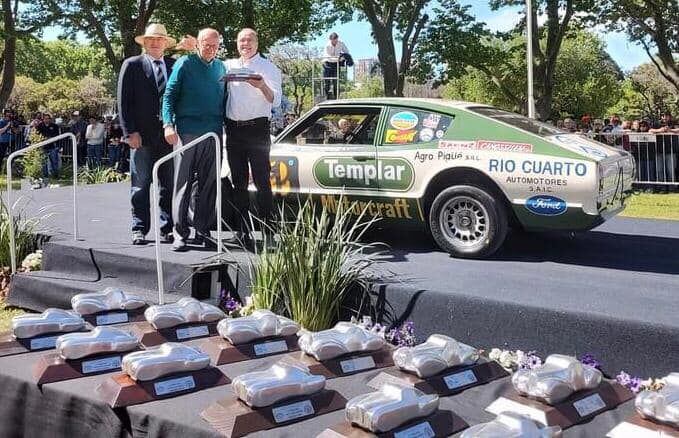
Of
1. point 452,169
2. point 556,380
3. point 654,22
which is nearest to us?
point 556,380

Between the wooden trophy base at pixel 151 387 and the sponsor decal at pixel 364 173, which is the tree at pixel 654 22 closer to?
the sponsor decal at pixel 364 173

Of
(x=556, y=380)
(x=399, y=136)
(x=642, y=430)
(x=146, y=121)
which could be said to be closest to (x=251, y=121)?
(x=146, y=121)

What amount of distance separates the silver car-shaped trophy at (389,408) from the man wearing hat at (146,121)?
3881 millimetres

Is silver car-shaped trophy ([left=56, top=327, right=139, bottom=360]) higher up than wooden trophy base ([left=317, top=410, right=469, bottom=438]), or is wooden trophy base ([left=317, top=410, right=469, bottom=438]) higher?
silver car-shaped trophy ([left=56, top=327, right=139, bottom=360])

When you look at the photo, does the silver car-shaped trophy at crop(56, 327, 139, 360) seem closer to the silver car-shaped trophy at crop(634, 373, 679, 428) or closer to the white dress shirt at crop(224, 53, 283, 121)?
the silver car-shaped trophy at crop(634, 373, 679, 428)

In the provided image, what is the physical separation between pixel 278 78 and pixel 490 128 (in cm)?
171

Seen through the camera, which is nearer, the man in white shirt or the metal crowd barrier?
the man in white shirt

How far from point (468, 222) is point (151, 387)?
Answer: 3.32m

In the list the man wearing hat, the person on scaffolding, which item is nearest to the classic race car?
the man wearing hat

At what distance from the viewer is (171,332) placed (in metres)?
3.75

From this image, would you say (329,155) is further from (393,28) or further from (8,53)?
(8,53)

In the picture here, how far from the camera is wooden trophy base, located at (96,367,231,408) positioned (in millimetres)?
2818

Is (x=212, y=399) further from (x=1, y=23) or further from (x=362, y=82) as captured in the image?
(x=362, y=82)

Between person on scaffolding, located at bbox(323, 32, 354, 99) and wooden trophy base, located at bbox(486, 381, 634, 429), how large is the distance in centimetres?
1237
